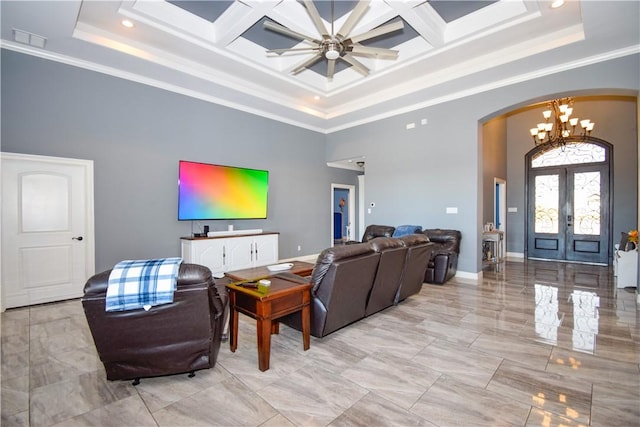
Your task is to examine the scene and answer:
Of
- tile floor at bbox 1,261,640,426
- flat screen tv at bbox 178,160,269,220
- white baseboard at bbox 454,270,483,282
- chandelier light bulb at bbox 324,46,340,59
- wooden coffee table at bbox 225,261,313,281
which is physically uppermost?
chandelier light bulb at bbox 324,46,340,59

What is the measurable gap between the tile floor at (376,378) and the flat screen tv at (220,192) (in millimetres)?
2298

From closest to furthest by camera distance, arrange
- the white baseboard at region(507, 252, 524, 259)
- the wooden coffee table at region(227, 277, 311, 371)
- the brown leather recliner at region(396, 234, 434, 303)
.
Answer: the wooden coffee table at region(227, 277, 311, 371) < the brown leather recliner at region(396, 234, 434, 303) < the white baseboard at region(507, 252, 524, 259)

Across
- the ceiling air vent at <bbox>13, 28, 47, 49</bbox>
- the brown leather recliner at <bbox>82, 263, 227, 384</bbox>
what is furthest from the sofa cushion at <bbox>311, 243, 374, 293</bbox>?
the ceiling air vent at <bbox>13, 28, 47, 49</bbox>

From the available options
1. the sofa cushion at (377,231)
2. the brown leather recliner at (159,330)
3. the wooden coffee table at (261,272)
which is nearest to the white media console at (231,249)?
the wooden coffee table at (261,272)

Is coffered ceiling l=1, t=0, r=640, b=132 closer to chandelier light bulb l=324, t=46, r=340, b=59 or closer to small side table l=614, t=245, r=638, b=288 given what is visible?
chandelier light bulb l=324, t=46, r=340, b=59

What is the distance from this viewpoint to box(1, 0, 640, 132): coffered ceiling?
353 cm

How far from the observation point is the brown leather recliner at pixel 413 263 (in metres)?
3.58

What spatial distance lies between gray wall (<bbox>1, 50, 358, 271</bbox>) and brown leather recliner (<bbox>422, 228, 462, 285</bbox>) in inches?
135

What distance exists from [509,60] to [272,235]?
512cm

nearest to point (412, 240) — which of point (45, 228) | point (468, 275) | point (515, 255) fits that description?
point (468, 275)

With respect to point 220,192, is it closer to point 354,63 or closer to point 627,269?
point 354,63

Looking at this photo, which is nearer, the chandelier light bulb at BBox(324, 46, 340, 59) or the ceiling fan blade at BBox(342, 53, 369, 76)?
the chandelier light bulb at BBox(324, 46, 340, 59)

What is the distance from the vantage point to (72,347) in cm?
282

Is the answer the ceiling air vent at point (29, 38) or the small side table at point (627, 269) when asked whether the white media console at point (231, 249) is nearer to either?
the ceiling air vent at point (29, 38)
